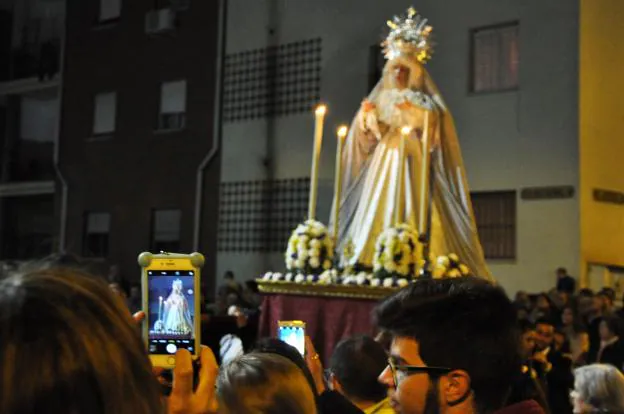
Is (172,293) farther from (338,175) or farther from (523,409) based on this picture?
(338,175)

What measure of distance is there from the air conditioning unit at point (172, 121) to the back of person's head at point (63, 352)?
17.5 metres

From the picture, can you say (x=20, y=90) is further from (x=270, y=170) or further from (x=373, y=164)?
(x=373, y=164)

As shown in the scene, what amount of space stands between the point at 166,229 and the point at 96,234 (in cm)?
195

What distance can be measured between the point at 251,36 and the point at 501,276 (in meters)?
6.87

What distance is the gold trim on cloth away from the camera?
23.4 feet

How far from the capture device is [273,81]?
1683 cm

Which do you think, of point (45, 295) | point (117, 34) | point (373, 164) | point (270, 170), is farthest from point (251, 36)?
point (45, 295)

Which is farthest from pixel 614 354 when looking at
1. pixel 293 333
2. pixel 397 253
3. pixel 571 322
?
pixel 293 333

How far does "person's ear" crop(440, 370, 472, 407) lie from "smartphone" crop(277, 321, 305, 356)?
124cm

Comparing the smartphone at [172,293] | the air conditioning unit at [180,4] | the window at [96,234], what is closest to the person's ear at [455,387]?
the smartphone at [172,293]

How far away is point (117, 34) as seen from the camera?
766 inches

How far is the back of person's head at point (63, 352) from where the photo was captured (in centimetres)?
97

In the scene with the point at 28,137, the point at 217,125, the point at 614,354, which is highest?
the point at 28,137

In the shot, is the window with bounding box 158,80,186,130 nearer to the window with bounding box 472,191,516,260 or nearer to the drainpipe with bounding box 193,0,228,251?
the drainpipe with bounding box 193,0,228,251
